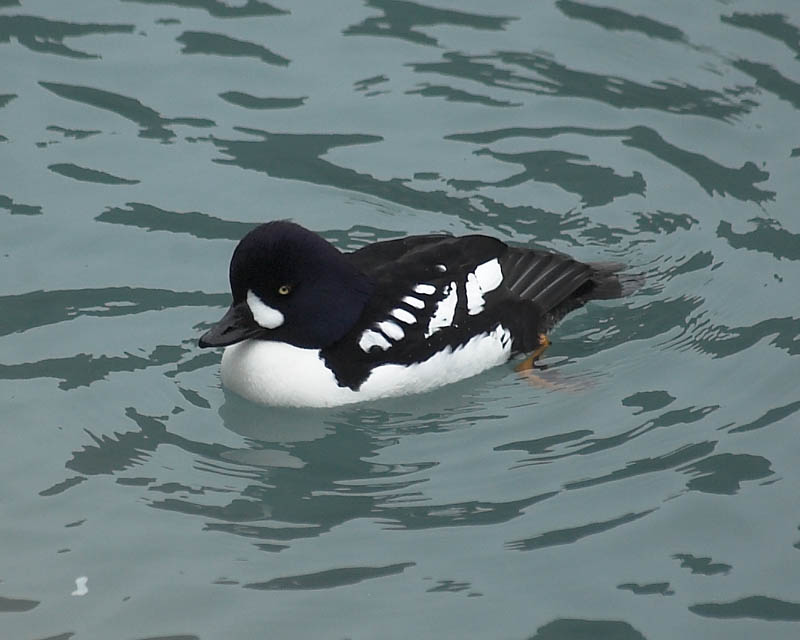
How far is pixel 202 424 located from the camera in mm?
7871

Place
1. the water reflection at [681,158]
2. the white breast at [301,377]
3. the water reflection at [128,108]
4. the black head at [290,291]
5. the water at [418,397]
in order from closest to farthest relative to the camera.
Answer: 1. the water at [418,397]
2. the black head at [290,291]
3. the white breast at [301,377]
4. the water reflection at [681,158]
5. the water reflection at [128,108]

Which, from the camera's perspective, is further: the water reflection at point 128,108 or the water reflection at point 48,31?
the water reflection at point 48,31

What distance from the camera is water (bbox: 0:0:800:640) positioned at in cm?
660

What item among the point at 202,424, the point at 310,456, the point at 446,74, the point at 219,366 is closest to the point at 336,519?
the point at 310,456

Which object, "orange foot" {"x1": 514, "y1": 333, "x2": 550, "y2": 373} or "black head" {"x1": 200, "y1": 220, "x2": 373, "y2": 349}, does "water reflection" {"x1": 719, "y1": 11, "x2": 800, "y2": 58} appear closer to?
"orange foot" {"x1": 514, "y1": 333, "x2": 550, "y2": 373}

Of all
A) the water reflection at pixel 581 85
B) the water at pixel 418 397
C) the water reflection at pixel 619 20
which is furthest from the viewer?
the water reflection at pixel 619 20

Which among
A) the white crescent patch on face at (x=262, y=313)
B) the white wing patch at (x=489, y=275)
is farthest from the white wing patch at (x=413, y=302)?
the white crescent patch on face at (x=262, y=313)

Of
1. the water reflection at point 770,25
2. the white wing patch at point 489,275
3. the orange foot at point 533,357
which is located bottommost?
the orange foot at point 533,357

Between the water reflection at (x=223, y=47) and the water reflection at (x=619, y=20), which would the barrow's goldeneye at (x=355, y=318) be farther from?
the water reflection at (x=619, y=20)

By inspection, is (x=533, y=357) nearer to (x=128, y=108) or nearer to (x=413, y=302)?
(x=413, y=302)

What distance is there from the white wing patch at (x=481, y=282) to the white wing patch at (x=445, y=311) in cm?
10

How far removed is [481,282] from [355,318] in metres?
0.81

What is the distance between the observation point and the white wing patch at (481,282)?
8.34m

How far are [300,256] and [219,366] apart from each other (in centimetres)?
97
